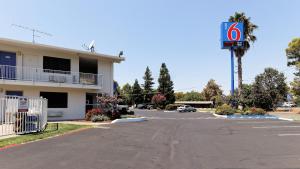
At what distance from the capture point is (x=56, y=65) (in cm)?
2380

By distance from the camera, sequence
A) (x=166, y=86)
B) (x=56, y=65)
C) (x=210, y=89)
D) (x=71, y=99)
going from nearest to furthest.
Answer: (x=56, y=65)
(x=71, y=99)
(x=166, y=86)
(x=210, y=89)

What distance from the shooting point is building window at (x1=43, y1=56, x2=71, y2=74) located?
23.3m

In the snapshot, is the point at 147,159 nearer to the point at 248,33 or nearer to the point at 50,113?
the point at 50,113

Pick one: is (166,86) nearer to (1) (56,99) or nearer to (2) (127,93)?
(2) (127,93)

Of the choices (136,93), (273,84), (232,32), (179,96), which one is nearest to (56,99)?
(232,32)

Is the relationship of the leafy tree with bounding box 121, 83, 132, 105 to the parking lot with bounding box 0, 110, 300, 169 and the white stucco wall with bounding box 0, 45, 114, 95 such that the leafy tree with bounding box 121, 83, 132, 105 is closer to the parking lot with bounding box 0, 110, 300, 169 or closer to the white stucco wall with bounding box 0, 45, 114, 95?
the white stucco wall with bounding box 0, 45, 114, 95

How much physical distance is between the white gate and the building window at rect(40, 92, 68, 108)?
9398 millimetres

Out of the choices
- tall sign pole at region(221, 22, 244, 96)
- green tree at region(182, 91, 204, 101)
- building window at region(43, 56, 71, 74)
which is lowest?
Result: green tree at region(182, 91, 204, 101)

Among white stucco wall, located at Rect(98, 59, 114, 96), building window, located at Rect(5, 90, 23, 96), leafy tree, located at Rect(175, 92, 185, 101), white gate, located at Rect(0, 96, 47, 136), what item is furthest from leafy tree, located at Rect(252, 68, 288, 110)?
leafy tree, located at Rect(175, 92, 185, 101)

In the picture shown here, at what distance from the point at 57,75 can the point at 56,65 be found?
996mm

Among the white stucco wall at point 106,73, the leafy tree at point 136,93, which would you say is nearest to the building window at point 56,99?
the white stucco wall at point 106,73

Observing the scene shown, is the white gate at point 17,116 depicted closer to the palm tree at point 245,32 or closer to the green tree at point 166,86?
the palm tree at point 245,32

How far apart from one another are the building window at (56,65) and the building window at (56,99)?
1935mm

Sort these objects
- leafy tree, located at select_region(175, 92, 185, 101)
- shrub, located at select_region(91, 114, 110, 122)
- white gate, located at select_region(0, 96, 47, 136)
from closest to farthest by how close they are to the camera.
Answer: white gate, located at select_region(0, 96, 47, 136) → shrub, located at select_region(91, 114, 110, 122) → leafy tree, located at select_region(175, 92, 185, 101)
